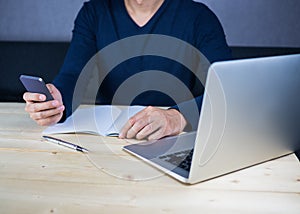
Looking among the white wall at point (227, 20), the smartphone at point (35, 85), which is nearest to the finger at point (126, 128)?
the smartphone at point (35, 85)

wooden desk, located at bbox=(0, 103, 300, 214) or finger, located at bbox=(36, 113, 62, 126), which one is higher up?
wooden desk, located at bbox=(0, 103, 300, 214)

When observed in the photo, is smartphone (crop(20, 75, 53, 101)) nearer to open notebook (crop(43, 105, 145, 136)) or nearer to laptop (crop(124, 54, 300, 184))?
open notebook (crop(43, 105, 145, 136))

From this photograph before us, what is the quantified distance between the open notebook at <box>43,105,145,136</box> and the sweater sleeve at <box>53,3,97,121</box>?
0.04 metres

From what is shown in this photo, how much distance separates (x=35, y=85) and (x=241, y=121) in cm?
53

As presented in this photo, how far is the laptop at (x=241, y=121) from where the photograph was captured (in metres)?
0.67

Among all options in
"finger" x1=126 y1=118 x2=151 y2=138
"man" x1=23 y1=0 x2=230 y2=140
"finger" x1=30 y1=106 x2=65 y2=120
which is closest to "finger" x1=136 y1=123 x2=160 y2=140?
"finger" x1=126 y1=118 x2=151 y2=138

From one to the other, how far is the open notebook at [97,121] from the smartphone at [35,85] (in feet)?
0.30

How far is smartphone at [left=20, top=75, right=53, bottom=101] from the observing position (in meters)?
0.98

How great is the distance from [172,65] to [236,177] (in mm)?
754

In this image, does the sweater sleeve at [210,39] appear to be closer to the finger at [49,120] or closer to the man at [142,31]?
the man at [142,31]

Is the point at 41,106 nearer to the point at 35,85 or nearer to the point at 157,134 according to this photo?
the point at 35,85

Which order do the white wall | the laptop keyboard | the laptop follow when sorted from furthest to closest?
1. the white wall
2. the laptop keyboard
3. the laptop

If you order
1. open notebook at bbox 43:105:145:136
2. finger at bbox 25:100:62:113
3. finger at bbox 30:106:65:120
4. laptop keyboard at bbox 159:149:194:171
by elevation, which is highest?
laptop keyboard at bbox 159:149:194:171

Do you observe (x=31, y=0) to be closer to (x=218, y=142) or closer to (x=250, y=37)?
(x=250, y=37)
